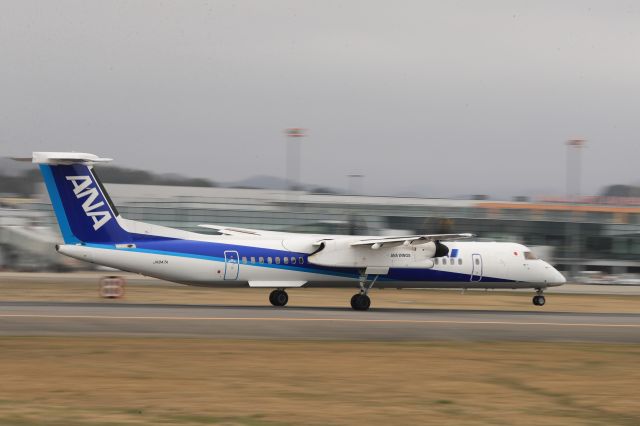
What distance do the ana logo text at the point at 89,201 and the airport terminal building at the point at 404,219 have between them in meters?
38.3

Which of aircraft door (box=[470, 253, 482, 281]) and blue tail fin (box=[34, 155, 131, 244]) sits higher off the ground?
blue tail fin (box=[34, 155, 131, 244])

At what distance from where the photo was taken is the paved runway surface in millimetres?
23484

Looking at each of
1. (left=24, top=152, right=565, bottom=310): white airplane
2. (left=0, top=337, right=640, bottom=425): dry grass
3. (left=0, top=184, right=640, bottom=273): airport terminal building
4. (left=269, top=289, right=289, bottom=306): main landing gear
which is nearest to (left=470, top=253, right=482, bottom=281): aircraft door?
(left=24, top=152, right=565, bottom=310): white airplane

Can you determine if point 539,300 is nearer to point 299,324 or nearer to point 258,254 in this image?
point 258,254

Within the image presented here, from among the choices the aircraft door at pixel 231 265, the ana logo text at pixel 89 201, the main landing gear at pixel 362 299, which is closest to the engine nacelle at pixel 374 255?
the main landing gear at pixel 362 299

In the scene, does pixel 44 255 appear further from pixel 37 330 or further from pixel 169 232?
pixel 37 330

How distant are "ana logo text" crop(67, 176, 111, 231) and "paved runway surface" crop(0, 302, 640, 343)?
315cm

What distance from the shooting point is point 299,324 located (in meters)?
26.2

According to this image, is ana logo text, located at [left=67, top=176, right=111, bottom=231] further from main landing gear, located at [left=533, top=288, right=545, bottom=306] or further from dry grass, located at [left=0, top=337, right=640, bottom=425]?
main landing gear, located at [left=533, top=288, right=545, bottom=306]

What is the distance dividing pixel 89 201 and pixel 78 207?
446 millimetres

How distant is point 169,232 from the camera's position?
31.3 meters

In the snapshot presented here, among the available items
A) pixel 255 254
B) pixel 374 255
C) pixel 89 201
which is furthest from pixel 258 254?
pixel 89 201

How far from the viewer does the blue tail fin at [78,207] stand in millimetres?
30094

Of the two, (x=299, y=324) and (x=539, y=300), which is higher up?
(x=299, y=324)
